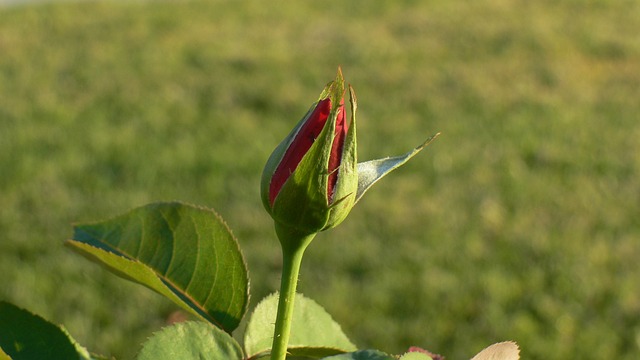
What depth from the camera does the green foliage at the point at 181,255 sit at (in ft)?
1.46

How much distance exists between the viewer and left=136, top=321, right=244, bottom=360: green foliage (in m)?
0.38

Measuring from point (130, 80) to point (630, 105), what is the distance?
2.43 metres

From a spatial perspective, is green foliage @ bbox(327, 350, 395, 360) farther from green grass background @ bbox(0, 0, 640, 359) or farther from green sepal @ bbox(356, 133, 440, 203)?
green grass background @ bbox(0, 0, 640, 359)

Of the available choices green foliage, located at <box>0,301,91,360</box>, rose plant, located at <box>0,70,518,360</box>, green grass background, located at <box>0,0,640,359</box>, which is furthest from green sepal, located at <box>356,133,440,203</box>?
green grass background, located at <box>0,0,640,359</box>

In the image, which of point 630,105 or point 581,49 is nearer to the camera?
point 630,105

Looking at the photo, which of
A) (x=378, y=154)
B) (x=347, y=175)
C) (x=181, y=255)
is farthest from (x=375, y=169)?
(x=378, y=154)

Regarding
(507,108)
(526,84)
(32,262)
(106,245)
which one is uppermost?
(526,84)

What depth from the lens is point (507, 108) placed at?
4.24m

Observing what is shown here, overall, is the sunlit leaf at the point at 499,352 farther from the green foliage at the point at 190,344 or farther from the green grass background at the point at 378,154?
the green grass background at the point at 378,154

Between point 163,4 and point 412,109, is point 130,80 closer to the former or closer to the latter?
point 412,109

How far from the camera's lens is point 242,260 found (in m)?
0.45

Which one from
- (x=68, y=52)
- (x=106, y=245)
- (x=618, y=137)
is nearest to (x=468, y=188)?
(x=618, y=137)

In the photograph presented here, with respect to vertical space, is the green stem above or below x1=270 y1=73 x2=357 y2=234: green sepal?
below

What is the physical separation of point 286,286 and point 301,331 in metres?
0.10
